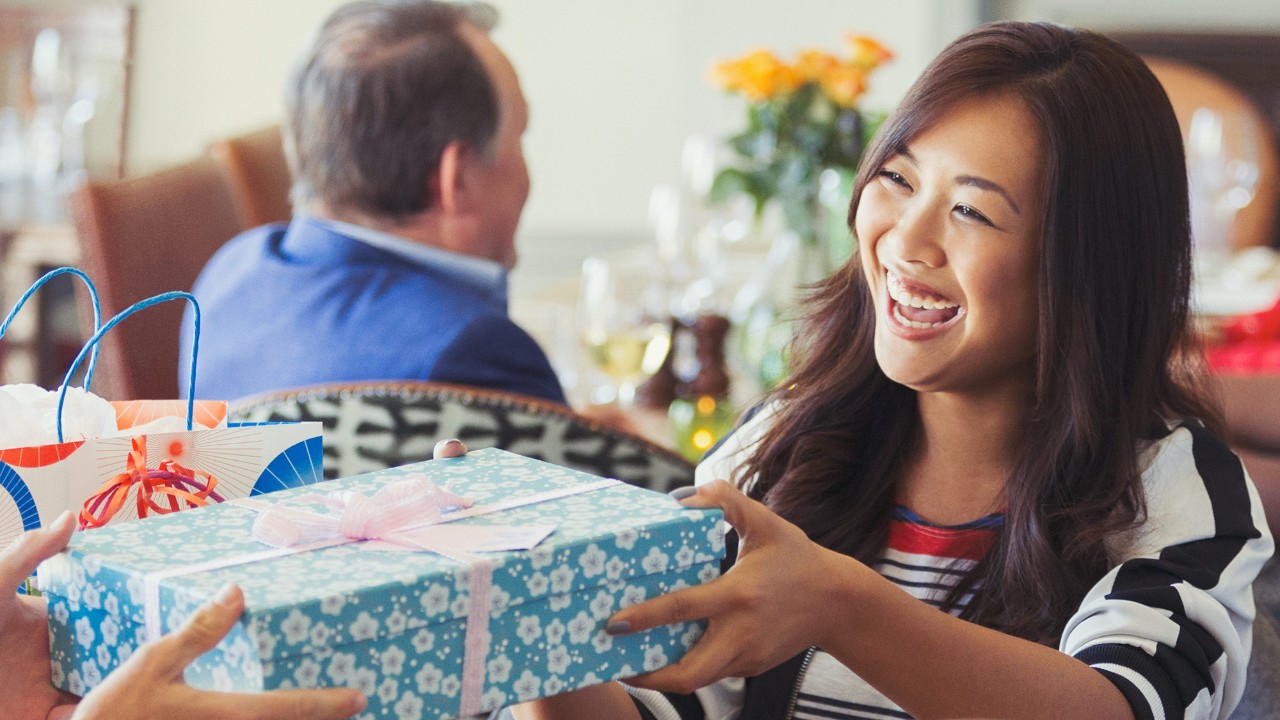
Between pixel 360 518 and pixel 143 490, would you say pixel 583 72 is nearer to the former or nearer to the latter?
pixel 143 490

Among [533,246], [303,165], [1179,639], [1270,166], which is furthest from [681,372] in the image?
[533,246]

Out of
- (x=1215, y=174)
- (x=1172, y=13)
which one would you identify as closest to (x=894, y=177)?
(x=1215, y=174)

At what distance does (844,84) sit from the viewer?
221cm

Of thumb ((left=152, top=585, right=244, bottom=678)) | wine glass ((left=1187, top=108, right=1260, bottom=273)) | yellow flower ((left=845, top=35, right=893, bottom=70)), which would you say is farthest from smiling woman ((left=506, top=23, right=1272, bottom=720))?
wine glass ((left=1187, top=108, right=1260, bottom=273))

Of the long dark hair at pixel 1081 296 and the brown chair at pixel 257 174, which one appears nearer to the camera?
the long dark hair at pixel 1081 296

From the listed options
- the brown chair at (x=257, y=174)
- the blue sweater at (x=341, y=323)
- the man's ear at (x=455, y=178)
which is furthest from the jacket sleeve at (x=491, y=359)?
the brown chair at (x=257, y=174)

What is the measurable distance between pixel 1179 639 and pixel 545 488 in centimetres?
45

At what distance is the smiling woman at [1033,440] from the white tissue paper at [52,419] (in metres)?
0.35

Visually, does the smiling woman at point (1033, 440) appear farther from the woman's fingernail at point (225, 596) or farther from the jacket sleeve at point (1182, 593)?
the woman's fingernail at point (225, 596)

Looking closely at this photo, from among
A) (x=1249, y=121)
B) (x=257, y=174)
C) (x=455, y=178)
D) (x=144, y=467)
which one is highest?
(x=144, y=467)

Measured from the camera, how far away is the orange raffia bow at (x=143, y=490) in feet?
2.98

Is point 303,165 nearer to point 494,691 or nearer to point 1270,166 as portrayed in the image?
point 494,691

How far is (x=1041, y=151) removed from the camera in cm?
105

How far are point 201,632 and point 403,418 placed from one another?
682 millimetres
